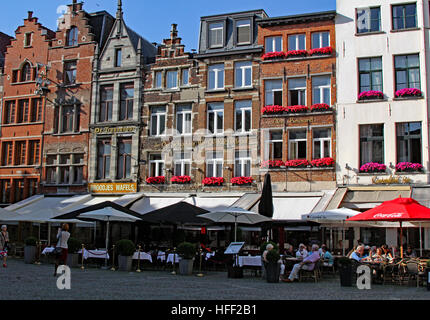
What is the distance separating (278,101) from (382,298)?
15941mm

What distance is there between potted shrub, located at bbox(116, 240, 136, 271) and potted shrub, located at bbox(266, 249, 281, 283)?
539 cm

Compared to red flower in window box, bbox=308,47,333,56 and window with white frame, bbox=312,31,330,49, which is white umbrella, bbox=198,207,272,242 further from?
window with white frame, bbox=312,31,330,49

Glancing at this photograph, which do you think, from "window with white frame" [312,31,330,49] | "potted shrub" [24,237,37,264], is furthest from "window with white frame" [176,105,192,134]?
"potted shrub" [24,237,37,264]

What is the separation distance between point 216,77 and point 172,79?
8.33ft

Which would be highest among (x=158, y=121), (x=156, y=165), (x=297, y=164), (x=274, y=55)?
(x=274, y=55)

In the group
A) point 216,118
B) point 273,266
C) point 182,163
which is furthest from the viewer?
point 182,163

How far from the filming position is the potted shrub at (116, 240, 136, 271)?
61.5ft

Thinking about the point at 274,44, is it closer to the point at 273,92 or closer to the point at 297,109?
the point at 273,92

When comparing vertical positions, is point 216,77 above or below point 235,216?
above

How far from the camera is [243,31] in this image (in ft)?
92.3

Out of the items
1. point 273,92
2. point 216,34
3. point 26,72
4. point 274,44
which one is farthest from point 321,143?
point 26,72

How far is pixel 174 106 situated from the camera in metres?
28.8

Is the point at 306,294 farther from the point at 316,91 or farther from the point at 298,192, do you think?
the point at 316,91
